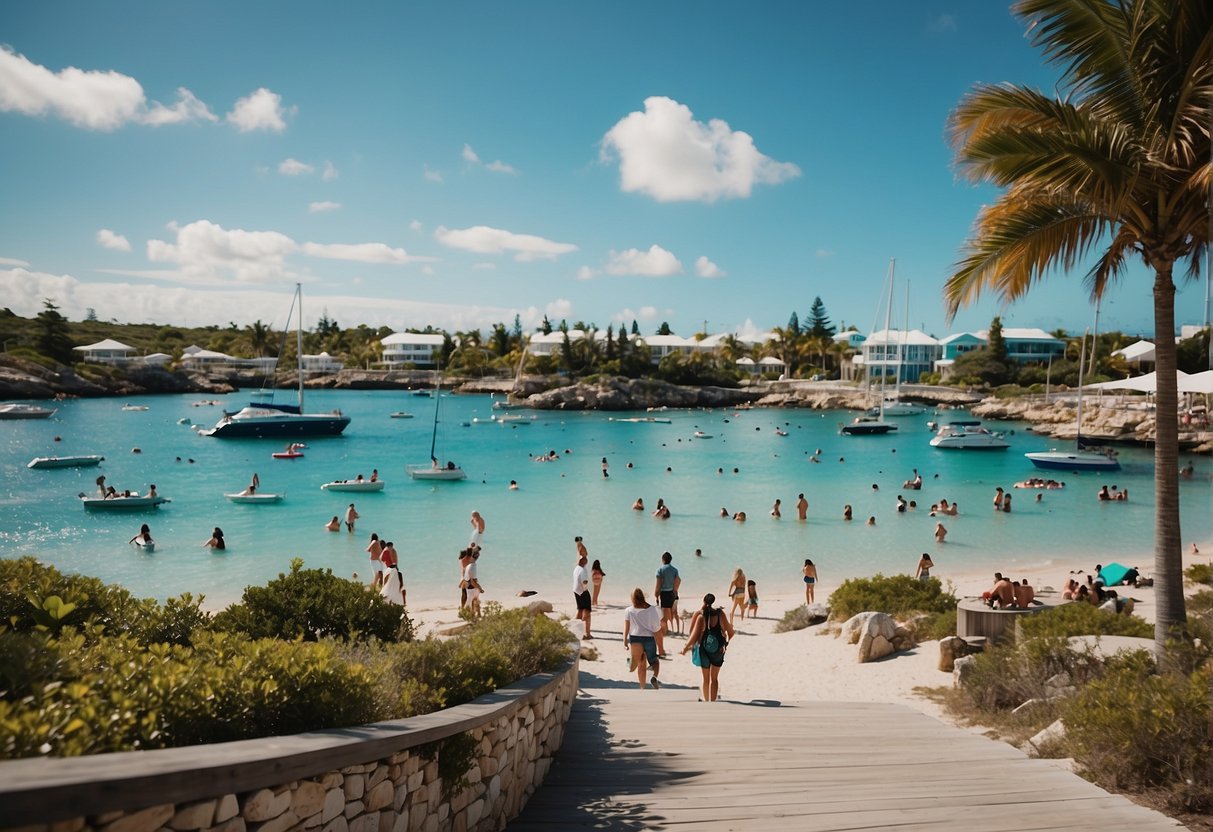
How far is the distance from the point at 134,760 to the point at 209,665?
109 centimetres

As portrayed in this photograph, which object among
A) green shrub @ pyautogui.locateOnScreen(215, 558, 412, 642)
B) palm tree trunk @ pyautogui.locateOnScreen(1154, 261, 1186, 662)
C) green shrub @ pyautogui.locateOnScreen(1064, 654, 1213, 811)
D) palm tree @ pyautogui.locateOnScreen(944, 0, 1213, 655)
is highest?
palm tree @ pyautogui.locateOnScreen(944, 0, 1213, 655)

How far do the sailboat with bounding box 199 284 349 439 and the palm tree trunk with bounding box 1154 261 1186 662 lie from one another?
58.4 metres

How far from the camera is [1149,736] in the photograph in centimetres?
549

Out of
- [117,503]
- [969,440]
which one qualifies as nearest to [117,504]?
[117,503]

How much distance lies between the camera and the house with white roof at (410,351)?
471ft

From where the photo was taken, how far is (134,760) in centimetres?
253

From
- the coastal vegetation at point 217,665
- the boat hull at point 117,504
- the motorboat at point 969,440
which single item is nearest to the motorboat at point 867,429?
the motorboat at point 969,440

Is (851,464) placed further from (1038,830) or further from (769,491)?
(1038,830)

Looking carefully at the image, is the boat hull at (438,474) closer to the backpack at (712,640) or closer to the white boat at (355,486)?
the white boat at (355,486)

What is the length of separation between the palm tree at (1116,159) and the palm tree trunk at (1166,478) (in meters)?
0.01

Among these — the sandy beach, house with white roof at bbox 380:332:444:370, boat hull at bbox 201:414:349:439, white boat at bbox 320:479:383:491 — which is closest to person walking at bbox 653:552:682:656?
the sandy beach

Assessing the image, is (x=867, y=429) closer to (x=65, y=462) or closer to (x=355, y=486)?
(x=355, y=486)

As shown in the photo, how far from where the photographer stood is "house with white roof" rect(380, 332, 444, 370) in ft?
471

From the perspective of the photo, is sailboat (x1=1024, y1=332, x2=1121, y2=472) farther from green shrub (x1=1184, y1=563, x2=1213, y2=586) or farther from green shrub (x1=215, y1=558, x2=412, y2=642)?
green shrub (x1=215, y1=558, x2=412, y2=642)
